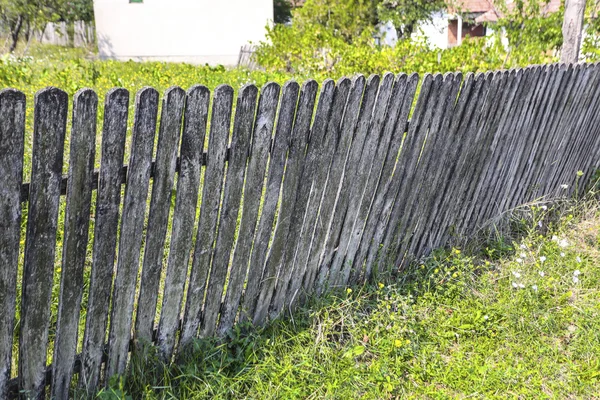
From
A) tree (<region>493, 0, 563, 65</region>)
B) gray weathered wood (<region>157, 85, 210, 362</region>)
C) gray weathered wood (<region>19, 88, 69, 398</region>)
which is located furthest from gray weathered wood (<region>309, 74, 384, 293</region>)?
tree (<region>493, 0, 563, 65</region>)

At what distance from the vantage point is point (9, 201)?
5.90 ft

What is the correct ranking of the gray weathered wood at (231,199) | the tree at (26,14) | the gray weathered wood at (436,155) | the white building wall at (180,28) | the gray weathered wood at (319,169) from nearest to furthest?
1. the gray weathered wood at (231,199)
2. the gray weathered wood at (319,169)
3. the gray weathered wood at (436,155)
4. the tree at (26,14)
5. the white building wall at (180,28)

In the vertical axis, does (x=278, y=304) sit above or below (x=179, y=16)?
below

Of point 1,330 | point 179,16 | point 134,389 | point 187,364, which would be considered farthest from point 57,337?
point 179,16

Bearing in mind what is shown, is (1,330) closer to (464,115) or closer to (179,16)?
(464,115)

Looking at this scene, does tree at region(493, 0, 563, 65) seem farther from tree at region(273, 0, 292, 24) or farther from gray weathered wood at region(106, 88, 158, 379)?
tree at region(273, 0, 292, 24)

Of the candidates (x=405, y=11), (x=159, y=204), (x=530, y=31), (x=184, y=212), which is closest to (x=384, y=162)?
(x=184, y=212)

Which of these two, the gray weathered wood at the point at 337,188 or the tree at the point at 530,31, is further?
the tree at the point at 530,31

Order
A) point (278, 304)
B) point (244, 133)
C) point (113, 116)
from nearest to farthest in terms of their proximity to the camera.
→ point (113, 116) → point (244, 133) → point (278, 304)

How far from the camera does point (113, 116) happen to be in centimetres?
192

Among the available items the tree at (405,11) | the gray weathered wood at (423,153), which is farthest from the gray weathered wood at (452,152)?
the tree at (405,11)

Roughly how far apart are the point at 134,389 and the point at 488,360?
5.94 feet

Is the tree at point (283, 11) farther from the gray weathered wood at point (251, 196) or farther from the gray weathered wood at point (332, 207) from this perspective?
the gray weathered wood at point (251, 196)

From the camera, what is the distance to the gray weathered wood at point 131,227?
2.03 metres
